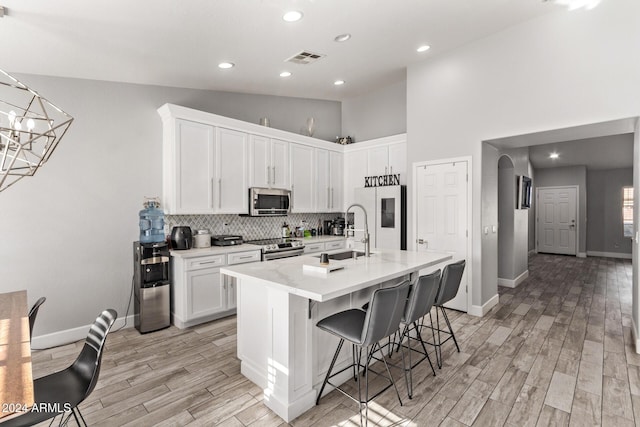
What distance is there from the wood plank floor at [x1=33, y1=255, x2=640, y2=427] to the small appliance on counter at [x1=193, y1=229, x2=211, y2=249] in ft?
3.23

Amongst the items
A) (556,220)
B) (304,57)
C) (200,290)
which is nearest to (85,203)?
(200,290)

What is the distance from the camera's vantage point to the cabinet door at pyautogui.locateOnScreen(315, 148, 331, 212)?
5621 mm

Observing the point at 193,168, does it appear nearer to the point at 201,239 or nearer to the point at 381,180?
the point at 201,239

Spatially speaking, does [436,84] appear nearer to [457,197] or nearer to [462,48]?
[462,48]

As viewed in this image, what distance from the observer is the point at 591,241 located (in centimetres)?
924

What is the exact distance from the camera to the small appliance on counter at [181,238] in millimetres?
3996

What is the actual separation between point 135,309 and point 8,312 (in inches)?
77.7

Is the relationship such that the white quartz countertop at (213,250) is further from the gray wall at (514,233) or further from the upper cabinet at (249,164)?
the gray wall at (514,233)

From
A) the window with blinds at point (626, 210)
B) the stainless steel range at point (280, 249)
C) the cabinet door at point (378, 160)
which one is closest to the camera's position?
the stainless steel range at point (280, 249)

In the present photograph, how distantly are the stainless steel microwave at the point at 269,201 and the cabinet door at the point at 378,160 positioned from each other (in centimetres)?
153

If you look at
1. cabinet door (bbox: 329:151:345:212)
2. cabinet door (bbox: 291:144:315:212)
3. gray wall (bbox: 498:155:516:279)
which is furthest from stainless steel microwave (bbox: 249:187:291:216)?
gray wall (bbox: 498:155:516:279)

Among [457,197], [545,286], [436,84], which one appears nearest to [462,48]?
[436,84]

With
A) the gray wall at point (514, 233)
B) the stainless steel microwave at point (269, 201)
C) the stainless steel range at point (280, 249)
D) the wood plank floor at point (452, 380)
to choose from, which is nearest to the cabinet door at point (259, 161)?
the stainless steel microwave at point (269, 201)

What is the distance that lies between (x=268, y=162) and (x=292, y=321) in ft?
10.1
